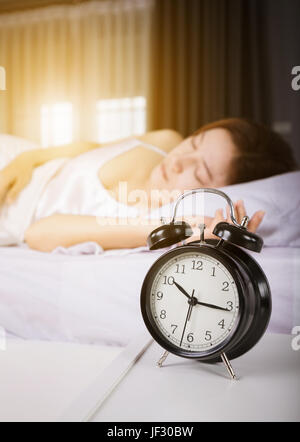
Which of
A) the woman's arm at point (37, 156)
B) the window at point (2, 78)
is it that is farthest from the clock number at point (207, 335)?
the window at point (2, 78)

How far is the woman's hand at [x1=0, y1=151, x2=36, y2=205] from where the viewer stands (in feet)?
4.04

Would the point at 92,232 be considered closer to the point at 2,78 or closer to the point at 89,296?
the point at 89,296

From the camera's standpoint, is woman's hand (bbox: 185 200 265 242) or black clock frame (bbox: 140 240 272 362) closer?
black clock frame (bbox: 140 240 272 362)

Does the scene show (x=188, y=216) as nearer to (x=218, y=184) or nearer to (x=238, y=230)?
(x=218, y=184)

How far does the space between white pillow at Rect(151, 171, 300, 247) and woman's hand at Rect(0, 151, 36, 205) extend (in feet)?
1.53

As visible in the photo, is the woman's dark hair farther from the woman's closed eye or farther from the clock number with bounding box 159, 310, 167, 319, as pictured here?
the clock number with bounding box 159, 310, 167, 319

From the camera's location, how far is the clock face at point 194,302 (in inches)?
24.6

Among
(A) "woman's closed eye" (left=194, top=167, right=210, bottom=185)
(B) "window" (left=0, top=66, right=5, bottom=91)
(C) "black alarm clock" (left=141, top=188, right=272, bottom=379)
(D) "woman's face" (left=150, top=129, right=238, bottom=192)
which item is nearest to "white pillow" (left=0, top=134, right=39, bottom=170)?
(B) "window" (left=0, top=66, right=5, bottom=91)

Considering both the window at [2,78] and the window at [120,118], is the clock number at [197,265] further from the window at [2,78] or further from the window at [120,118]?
the window at [2,78]

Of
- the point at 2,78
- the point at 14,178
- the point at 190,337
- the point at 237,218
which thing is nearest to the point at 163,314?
the point at 190,337

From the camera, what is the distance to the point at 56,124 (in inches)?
57.7

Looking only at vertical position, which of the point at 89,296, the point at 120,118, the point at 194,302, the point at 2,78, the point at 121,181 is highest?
the point at 2,78

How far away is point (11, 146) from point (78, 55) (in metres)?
0.47

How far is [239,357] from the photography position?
0.70m
